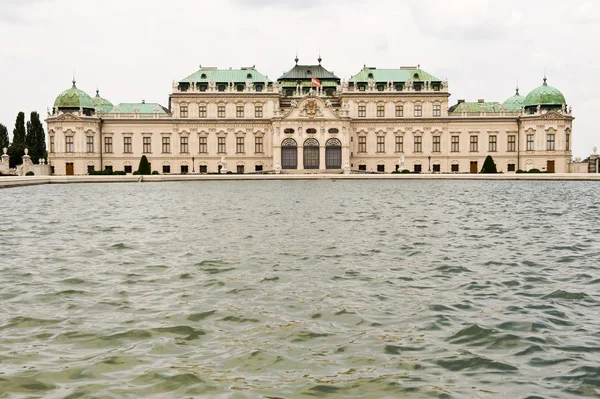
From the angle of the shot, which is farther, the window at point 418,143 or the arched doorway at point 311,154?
the window at point 418,143

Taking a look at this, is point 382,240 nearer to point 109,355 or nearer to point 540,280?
→ point 540,280

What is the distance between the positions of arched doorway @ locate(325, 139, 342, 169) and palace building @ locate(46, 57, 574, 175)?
5.8 inches

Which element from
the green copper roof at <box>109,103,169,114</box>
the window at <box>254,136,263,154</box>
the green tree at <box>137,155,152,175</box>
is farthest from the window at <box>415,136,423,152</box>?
the green tree at <box>137,155,152,175</box>

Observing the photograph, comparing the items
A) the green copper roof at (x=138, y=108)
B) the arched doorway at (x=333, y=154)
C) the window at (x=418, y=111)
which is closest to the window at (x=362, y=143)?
the arched doorway at (x=333, y=154)

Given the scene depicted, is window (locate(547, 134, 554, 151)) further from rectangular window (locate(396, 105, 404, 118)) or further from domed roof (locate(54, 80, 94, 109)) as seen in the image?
domed roof (locate(54, 80, 94, 109))

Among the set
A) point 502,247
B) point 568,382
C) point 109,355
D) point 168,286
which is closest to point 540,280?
point 502,247

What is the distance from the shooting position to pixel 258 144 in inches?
3996

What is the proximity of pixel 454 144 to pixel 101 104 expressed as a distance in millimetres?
56900

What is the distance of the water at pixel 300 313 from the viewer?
857cm

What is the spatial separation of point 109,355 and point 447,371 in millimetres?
4774

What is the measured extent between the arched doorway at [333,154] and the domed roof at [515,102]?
28.7m

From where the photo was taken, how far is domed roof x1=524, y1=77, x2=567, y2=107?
98.6m

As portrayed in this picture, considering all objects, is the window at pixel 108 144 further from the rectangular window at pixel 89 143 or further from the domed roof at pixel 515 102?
the domed roof at pixel 515 102

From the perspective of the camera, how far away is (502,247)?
20.3 m
